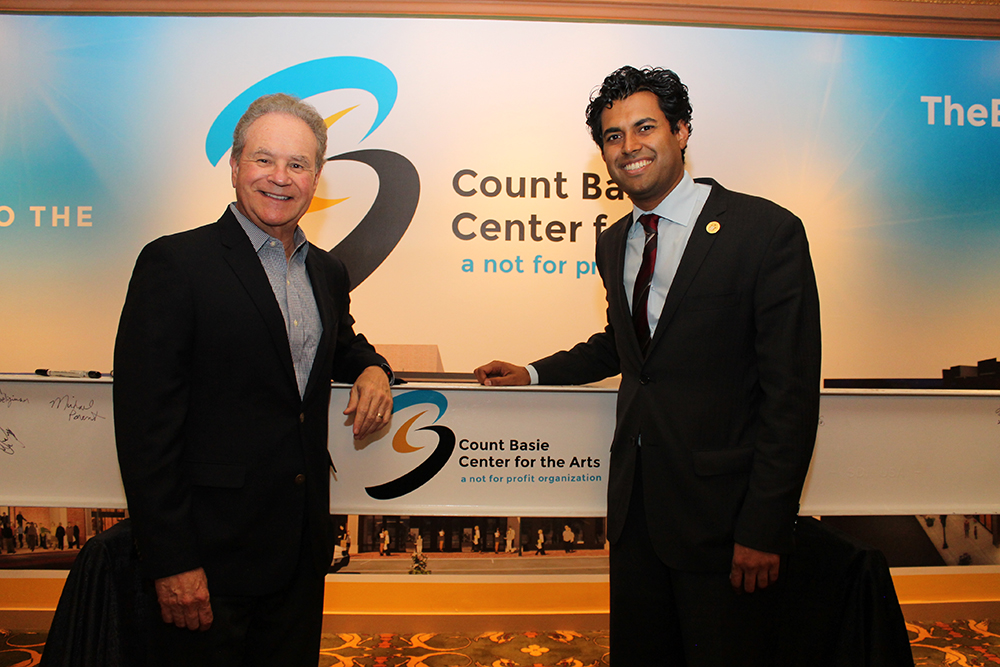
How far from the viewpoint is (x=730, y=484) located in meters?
1.55

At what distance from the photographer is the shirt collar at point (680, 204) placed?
5.66 ft

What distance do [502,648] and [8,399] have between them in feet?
8.21

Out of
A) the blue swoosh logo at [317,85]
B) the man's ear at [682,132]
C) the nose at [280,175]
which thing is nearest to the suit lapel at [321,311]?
the nose at [280,175]

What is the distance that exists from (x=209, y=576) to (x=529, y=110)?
2901 mm

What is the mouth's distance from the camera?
1707 mm

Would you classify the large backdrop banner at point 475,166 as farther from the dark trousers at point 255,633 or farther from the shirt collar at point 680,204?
the dark trousers at point 255,633

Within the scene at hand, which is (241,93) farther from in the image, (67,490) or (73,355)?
(67,490)

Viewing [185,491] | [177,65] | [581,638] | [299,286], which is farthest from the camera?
[177,65]

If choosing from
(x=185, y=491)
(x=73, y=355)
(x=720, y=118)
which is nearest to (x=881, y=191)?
(x=720, y=118)

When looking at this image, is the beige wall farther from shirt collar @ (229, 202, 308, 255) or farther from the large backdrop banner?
shirt collar @ (229, 202, 308, 255)
